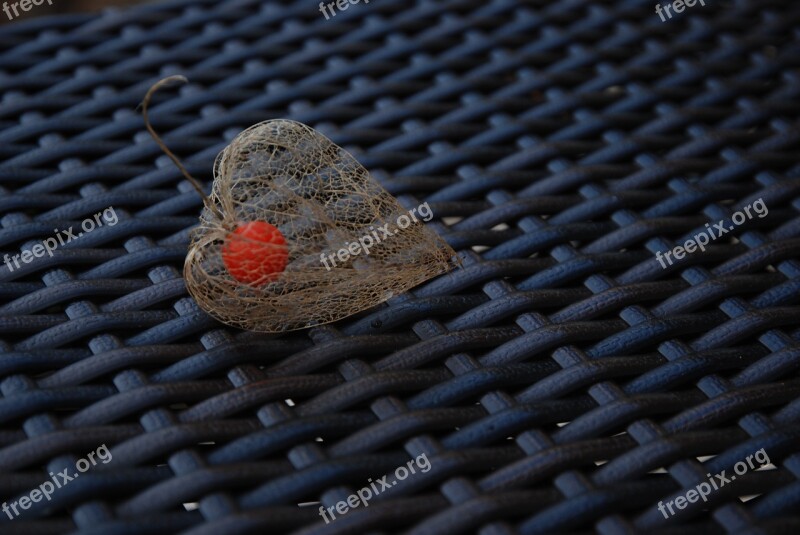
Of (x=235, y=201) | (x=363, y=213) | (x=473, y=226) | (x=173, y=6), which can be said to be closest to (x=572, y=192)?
(x=473, y=226)

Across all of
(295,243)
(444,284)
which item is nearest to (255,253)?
(295,243)

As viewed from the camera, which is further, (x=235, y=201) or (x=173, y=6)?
(x=173, y=6)

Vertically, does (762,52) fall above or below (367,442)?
above

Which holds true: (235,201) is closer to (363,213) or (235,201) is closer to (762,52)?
(363,213)

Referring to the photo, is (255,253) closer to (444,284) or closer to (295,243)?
(295,243)
